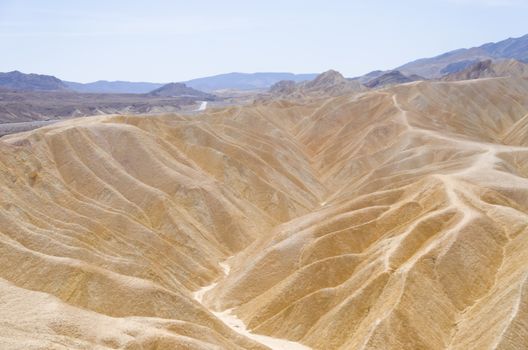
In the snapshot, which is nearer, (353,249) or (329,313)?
(329,313)

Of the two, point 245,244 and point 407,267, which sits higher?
point 407,267

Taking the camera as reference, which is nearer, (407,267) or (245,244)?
(407,267)

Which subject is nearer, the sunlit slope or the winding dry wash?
the winding dry wash

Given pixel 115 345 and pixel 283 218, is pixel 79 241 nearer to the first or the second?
pixel 115 345

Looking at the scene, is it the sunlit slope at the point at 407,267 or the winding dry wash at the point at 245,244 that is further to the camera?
the sunlit slope at the point at 407,267

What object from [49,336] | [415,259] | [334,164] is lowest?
[334,164]

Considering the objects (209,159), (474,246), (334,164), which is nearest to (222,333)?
(474,246)

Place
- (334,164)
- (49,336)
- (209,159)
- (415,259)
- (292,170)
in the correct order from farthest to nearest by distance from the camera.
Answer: (334,164)
(292,170)
(209,159)
(415,259)
(49,336)

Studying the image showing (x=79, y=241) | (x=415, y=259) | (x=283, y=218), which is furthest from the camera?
(x=283, y=218)
